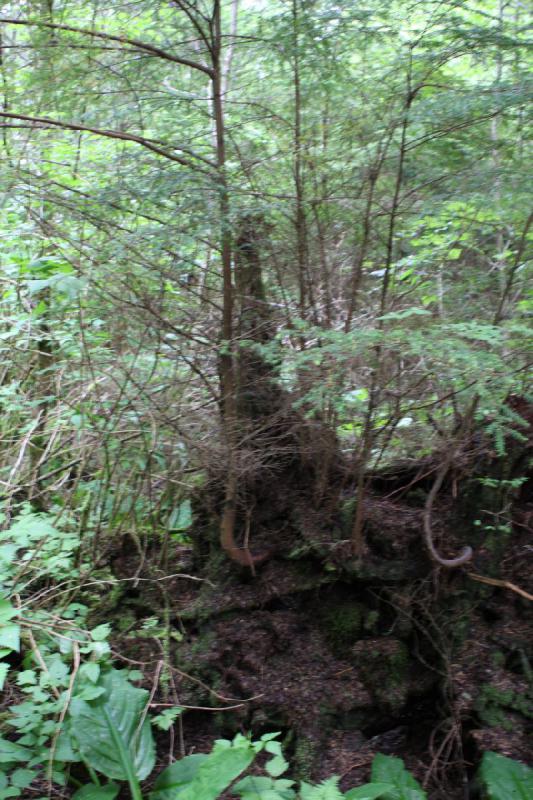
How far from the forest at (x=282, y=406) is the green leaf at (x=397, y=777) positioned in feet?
0.06

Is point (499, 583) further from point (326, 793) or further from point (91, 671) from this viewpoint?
point (91, 671)

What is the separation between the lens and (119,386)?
3609mm

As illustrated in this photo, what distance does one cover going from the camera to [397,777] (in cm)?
298

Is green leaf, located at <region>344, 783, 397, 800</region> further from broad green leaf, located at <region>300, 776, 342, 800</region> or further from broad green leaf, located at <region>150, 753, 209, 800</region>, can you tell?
broad green leaf, located at <region>150, 753, 209, 800</region>

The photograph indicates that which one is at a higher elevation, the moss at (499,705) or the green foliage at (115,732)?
the green foliage at (115,732)

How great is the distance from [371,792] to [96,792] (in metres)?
1.19

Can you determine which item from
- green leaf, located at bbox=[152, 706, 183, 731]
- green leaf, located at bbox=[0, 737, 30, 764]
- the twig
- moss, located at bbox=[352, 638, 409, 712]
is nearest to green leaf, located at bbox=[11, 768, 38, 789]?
green leaf, located at bbox=[0, 737, 30, 764]

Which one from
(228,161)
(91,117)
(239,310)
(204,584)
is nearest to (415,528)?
(204,584)

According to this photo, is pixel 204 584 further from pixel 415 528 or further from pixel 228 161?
pixel 228 161

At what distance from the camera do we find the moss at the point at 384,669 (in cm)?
343

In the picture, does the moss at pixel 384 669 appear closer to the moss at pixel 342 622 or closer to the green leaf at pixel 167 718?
the moss at pixel 342 622

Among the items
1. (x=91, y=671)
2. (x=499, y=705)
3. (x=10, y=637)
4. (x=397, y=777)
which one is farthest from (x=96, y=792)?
(x=499, y=705)

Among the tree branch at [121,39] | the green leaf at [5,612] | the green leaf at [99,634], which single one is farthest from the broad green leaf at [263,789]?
the tree branch at [121,39]

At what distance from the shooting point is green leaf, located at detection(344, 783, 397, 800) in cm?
278
